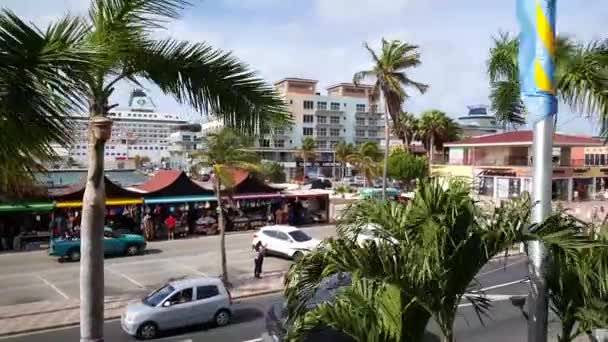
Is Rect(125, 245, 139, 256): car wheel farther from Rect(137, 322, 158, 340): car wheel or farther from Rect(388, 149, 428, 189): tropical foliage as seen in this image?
Rect(388, 149, 428, 189): tropical foliage

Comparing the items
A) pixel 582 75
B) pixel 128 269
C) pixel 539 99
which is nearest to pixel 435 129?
pixel 128 269

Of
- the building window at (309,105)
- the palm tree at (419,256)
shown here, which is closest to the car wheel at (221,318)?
the palm tree at (419,256)

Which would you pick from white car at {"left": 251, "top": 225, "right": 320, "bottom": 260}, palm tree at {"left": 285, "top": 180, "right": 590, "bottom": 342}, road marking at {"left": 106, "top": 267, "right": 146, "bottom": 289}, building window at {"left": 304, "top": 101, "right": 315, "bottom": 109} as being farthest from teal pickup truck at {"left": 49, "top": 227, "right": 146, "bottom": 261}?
building window at {"left": 304, "top": 101, "right": 315, "bottom": 109}

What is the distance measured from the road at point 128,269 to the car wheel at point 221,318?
4491 mm

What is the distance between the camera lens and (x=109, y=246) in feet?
75.4

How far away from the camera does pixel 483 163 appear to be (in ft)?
167

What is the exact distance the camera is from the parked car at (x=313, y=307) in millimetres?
5592

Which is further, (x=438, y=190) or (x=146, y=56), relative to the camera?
(x=146, y=56)

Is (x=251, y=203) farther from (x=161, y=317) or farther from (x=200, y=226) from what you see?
(x=161, y=317)

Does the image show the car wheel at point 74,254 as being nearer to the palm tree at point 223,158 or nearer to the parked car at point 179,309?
the palm tree at point 223,158

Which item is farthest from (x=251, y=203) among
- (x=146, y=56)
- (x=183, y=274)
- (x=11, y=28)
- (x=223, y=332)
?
(x=11, y=28)

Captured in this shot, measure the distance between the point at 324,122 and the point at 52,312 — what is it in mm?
86112

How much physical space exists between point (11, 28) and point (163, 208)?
26.0 metres

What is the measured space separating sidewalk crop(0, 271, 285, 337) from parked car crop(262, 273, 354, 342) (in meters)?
7.35
